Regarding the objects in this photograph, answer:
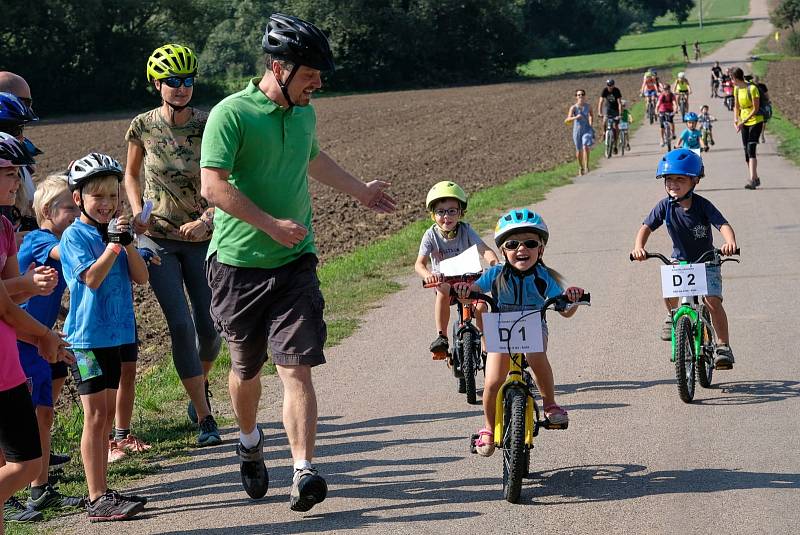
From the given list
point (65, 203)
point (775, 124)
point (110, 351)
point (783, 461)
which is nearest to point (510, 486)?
point (783, 461)

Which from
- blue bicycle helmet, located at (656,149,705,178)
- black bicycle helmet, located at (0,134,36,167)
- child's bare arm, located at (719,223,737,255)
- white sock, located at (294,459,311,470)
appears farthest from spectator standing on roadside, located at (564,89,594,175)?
black bicycle helmet, located at (0,134,36,167)

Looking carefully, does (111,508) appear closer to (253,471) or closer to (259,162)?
(253,471)

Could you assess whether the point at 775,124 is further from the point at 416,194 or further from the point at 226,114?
the point at 226,114

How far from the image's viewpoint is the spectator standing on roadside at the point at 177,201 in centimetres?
748

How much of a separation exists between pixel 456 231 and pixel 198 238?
6.61ft

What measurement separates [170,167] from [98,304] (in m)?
1.47

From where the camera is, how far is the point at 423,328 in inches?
433

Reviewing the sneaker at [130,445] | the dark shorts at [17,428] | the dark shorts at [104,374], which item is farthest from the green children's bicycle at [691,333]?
the dark shorts at [17,428]

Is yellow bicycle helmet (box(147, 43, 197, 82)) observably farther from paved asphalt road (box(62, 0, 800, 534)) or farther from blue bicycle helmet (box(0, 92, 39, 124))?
paved asphalt road (box(62, 0, 800, 534))

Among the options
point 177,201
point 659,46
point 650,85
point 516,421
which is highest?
point 659,46

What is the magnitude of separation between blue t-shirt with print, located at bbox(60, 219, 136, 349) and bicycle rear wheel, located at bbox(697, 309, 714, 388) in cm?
390

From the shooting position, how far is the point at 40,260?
6570 mm

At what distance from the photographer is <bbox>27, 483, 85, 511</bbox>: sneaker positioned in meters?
6.32

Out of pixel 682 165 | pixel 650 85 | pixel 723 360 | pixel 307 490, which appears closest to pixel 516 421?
pixel 307 490
